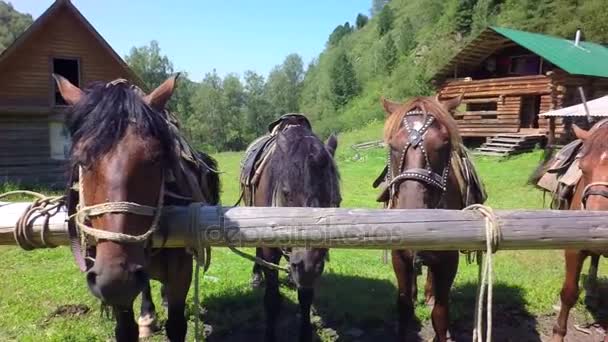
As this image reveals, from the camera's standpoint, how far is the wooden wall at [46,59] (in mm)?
15664

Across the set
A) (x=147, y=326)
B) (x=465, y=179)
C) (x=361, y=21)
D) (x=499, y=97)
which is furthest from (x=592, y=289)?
(x=361, y=21)

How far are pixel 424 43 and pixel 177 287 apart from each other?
5142cm

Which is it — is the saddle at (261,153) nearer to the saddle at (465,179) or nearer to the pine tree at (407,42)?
the saddle at (465,179)

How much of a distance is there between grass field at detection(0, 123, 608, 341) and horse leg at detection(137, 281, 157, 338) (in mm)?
301

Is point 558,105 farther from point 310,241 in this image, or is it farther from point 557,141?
point 310,241

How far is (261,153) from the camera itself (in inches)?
190

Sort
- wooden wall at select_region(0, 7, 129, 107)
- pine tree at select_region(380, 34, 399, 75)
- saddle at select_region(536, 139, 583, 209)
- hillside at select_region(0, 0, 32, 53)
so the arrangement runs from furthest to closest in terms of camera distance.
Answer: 1. hillside at select_region(0, 0, 32, 53)
2. pine tree at select_region(380, 34, 399, 75)
3. wooden wall at select_region(0, 7, 129, 107)
4. saddle at select_region(536, 139, 583, 209)

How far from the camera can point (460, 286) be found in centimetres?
575

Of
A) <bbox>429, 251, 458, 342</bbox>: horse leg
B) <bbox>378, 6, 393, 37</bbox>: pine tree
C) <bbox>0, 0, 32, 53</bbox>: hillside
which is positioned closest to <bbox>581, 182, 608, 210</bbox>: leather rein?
<bbox>429, 251, 458, 342</bbox>: horse leg

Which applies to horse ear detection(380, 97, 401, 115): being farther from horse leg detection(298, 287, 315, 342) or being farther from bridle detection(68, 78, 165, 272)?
bridle detection(68, 78, 165, 272)

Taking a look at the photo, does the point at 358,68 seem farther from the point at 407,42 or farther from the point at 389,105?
the point at 389,105

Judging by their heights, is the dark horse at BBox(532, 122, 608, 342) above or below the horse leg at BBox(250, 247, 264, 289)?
above

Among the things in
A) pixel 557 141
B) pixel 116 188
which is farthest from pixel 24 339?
pixel 557 141

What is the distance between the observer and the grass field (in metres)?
4.54
